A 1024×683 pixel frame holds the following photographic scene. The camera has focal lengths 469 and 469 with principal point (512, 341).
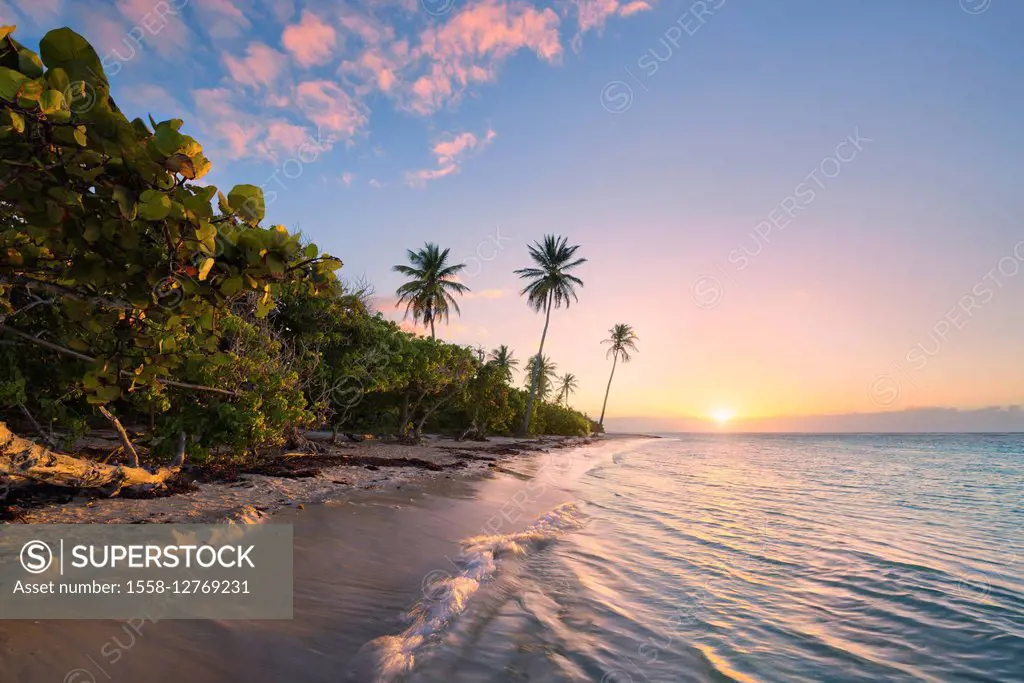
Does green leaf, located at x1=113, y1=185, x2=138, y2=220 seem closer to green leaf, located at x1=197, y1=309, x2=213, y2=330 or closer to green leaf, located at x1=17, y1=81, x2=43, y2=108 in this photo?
green leaf, located at x1=17, y1=81, x2=43, y2=108

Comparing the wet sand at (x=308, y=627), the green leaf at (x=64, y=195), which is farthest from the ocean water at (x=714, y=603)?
the green leaf at (x=64, y=195)

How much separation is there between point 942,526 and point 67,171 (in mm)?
16193

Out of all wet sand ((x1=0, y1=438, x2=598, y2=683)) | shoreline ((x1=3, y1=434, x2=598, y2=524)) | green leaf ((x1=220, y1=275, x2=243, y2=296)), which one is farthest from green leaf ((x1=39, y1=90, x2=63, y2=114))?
shoreline ((x1=3, y1=434, x2=598, y2=524))

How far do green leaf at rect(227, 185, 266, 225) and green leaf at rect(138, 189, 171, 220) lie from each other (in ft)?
0.81

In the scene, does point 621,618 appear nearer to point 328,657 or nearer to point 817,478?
point 328,657

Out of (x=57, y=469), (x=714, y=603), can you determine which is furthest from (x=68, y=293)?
(x=714, y=603)

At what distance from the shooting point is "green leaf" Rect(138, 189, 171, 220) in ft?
6.33

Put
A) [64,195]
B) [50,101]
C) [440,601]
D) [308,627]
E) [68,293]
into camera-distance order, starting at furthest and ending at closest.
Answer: [440,601] < [308,627] < [68,293] < [64,195] < [50,101]

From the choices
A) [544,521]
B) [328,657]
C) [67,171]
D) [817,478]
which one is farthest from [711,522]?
[817,478]

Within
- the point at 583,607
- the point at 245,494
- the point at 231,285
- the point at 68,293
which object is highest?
the point at 231,285

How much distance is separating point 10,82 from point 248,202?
78cm

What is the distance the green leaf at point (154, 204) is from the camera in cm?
193

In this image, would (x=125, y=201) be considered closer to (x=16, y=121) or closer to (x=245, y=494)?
(x=16, y=121)

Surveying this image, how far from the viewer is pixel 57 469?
5801 mm
